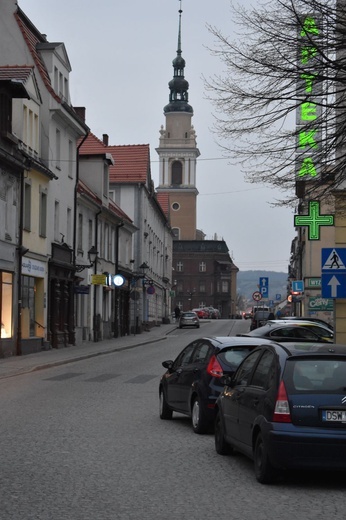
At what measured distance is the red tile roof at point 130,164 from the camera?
220 feet

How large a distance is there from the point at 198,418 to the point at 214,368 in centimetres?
80

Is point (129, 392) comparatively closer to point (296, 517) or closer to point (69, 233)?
point (296, 517)

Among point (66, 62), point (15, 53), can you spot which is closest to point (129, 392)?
point (15, 53)

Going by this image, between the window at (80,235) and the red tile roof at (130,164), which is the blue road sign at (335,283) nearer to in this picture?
the window at (80,235)

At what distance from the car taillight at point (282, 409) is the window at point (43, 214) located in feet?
94.9

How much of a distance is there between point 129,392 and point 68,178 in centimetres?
2341

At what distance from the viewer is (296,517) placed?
7887mm

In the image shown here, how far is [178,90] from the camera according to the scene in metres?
160

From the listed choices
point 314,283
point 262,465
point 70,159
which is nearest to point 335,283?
point 262,465

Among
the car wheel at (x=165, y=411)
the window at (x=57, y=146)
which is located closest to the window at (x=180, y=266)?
the window at (x=57, y=146)

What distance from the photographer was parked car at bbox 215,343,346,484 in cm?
911

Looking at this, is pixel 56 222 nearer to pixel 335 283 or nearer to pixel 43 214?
pixel 43 214

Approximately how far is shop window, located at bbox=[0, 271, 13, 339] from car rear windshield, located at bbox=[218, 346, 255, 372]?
60.7ft

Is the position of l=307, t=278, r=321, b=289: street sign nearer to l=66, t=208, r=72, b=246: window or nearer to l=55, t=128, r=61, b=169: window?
l=66, t=208, r=72, b=246: window
